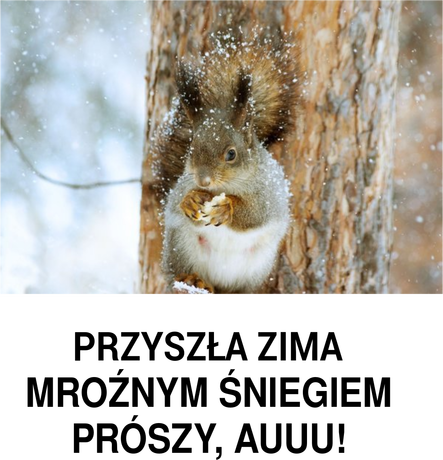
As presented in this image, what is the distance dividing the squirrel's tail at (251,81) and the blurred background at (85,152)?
203 millimetres

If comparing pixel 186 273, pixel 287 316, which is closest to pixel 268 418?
pixel 287 316

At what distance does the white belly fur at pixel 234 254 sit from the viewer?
3.81 feet

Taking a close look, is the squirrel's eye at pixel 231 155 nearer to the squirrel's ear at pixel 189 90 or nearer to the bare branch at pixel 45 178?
the squirrel's ear at pixel 189 90

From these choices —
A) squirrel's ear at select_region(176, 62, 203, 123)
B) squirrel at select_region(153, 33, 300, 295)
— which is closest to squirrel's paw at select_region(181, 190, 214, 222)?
squirrel at select_region(153, 33, 300, 295)

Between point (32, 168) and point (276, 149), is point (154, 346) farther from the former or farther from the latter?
point (32, 168)

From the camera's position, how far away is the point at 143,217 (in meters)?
1.27

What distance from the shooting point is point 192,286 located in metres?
1.18

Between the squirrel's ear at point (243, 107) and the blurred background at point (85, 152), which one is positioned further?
the blurred background at point (85, 152)

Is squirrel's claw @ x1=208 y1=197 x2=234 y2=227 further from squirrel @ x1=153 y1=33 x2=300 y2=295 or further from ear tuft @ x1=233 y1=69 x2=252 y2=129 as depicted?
ear tuft @ x1=233 y1=69 x2=252 y2=129

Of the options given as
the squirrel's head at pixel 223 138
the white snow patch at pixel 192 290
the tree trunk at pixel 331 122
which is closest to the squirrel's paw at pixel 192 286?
the white snow patch at pixel 192 290

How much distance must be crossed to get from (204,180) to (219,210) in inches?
3.5

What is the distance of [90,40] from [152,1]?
0.61 ft

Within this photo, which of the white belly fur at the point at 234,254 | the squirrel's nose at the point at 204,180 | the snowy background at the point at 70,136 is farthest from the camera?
the snowy background at the point at 70,136

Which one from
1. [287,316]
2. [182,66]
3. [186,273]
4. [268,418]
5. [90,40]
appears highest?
[90,40]
